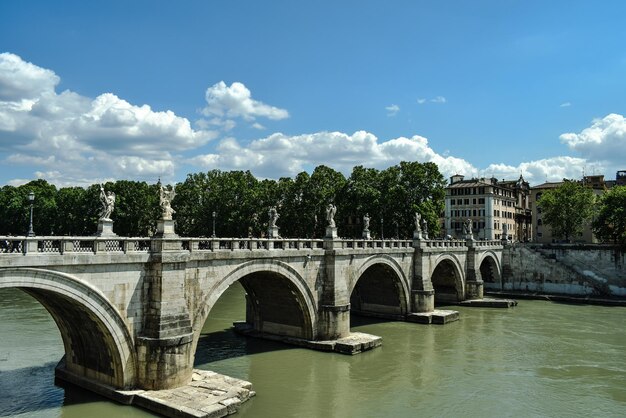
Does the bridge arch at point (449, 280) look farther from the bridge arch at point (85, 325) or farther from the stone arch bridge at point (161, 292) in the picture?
the bridge arch at point (85, 325)

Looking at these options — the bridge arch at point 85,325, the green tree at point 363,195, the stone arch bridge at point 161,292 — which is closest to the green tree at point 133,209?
the green tree at point 363,195

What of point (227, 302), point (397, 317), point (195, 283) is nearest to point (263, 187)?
point (227, 302)

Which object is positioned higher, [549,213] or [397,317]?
[549,213]

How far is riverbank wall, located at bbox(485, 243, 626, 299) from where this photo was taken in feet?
164

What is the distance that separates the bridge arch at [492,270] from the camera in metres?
53.4

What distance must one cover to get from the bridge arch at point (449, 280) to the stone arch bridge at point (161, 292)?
601 inches

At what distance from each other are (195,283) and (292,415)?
6.66 m

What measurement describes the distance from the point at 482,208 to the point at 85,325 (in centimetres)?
6766

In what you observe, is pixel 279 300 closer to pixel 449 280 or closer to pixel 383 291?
pixel 383 291

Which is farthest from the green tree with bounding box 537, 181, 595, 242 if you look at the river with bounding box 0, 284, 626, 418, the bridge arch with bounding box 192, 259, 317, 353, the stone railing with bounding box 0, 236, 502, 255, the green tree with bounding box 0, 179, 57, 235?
the green tree with bounding box 0, 179, 57, 235

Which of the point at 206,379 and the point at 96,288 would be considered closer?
the point at 96,288

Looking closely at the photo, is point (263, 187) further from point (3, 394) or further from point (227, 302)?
point (3, 394)

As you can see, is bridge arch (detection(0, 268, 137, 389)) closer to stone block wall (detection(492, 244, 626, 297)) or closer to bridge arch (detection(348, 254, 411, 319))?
bridge arch (detection(348, 254, 411, 319))

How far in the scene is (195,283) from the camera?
21.2 meters
